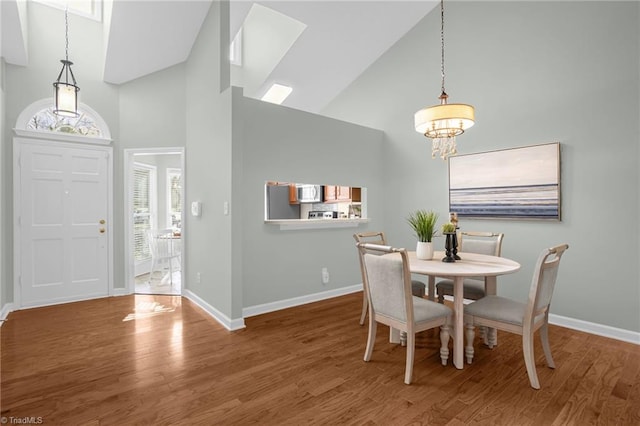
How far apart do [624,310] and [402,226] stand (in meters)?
2.50

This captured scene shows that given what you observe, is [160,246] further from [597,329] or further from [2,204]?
[597,329]

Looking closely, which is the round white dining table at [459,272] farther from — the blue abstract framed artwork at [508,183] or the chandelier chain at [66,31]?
the chandelier chain at [66,31]

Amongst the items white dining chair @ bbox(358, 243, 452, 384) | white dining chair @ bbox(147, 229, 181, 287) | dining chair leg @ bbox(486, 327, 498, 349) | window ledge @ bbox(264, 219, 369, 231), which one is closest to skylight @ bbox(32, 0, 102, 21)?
white dining chair @ bbox(147, 229, 181, 287)

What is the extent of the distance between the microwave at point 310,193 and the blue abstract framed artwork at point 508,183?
2264 mm

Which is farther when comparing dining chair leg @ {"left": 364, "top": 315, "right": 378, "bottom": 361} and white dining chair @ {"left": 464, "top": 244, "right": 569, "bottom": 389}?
dining chair leg @ {"left": 364, "top": 315, "right": 378, "bottom": 361}

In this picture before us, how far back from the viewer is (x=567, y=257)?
10.8 feet

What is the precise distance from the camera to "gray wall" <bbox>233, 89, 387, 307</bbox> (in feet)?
11.9

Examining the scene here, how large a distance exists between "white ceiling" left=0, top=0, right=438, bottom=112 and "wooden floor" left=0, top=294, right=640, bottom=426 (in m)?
3.20

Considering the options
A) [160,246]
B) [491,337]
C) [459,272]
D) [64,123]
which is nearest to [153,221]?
[160,246]

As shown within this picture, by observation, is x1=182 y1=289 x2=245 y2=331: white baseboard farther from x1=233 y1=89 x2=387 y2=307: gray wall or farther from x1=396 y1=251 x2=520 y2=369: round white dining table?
x1=396 y1=251 x2=520 y2=369: round white dining table

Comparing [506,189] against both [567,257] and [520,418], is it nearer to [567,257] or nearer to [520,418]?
[567,257]

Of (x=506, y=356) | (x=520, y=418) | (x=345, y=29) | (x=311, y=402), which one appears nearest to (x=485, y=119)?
(x=345, y=29)

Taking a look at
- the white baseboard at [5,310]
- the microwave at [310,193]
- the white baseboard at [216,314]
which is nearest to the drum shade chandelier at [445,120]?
the white baseboard at [216,314]

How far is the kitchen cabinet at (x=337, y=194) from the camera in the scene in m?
5.24
